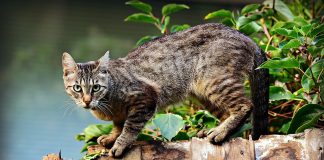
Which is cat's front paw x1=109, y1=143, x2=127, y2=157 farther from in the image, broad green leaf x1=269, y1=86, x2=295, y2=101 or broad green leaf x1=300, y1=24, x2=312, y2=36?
broad green leaf x1=300, y1=24, x2=312, y2=36

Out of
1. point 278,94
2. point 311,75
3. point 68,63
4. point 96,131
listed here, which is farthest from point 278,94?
point 68,63

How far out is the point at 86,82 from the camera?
360 centimetres

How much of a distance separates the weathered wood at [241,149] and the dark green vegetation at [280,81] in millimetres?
86

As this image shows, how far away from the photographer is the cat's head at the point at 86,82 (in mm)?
3574

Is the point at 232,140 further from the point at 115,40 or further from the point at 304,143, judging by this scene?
the point at 115,40

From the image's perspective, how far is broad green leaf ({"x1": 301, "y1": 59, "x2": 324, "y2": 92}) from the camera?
370cm

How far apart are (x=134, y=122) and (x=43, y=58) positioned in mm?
3114

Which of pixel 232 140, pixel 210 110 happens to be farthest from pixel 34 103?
pixel 232 140

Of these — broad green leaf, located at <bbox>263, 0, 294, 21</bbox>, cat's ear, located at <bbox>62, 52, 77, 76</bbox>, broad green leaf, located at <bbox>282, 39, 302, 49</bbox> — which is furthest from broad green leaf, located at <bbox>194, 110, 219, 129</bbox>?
broad green leaf, located at <bbox>263, 0, 294, 21</bbox>

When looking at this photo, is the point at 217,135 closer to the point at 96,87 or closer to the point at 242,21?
the point at 96,87

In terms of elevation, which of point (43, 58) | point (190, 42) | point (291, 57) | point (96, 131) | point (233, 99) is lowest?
point (96, 131)

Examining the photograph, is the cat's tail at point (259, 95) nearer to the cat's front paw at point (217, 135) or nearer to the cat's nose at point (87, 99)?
the cat's front paw at point (217, 135)

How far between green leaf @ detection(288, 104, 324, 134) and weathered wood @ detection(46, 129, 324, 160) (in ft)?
0.24

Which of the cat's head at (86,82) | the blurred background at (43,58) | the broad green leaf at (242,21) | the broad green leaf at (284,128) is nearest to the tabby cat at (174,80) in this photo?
the cat's head at (86,82)
